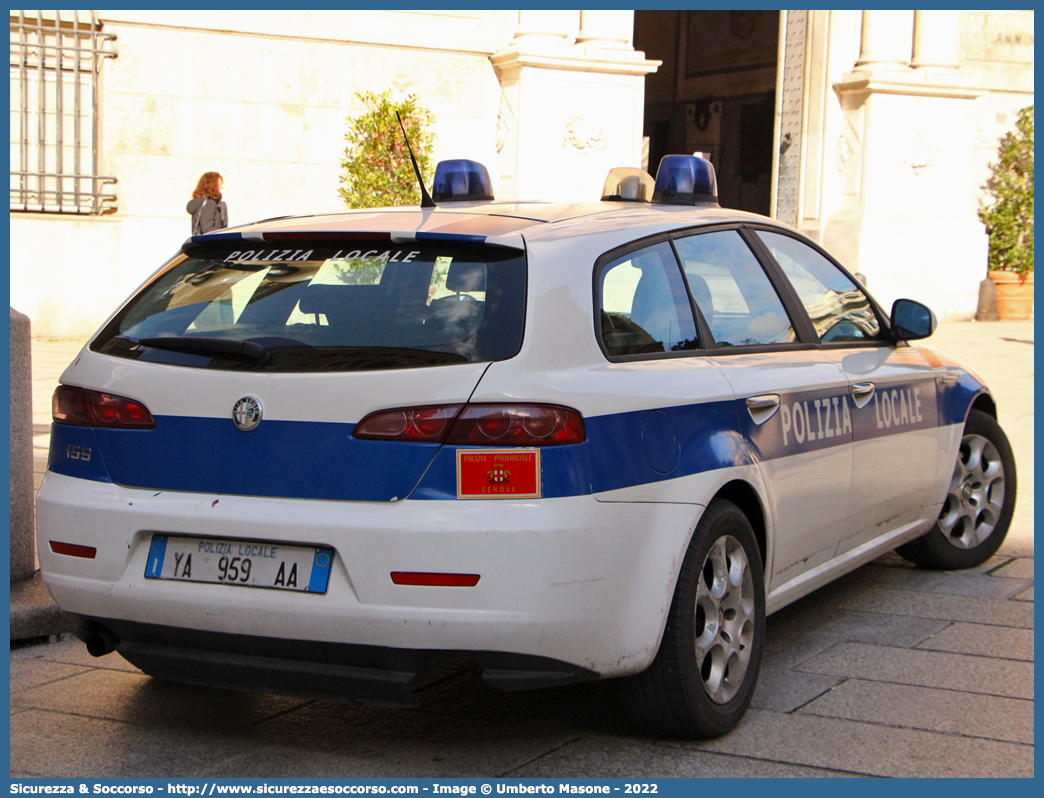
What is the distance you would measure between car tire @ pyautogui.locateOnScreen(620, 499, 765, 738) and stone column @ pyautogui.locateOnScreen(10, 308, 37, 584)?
264 centimetres

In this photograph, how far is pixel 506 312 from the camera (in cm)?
330

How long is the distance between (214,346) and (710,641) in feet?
5.31

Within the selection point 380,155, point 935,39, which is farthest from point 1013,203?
point 380,155

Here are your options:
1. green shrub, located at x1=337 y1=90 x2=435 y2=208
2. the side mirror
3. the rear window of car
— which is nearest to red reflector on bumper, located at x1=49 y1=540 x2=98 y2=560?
the rear window of car

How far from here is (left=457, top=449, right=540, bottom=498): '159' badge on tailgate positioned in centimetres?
312

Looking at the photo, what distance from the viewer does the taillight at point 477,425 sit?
3.13 m

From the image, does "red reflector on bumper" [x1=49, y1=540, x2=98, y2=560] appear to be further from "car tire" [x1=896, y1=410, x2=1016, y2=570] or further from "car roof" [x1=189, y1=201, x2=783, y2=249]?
"car tire" [x1=896, y1=410, x2=1016, y2=570]

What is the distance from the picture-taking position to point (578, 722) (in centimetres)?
382

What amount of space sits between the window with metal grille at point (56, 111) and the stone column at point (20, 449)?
10688 millimetres

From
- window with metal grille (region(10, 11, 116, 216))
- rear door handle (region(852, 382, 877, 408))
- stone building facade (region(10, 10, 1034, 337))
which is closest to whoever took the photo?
rear door handle (region(852, 382, 877, 408))

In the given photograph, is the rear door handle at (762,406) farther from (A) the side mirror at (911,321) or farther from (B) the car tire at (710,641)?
(A) the side mirror at (911,321)

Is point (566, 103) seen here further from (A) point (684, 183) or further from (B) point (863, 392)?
(B) point (863, 392)

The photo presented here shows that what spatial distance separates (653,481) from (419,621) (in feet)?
2.36

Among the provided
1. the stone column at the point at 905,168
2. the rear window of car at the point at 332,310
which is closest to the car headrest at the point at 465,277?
the rear window of car at the point at 332,310
